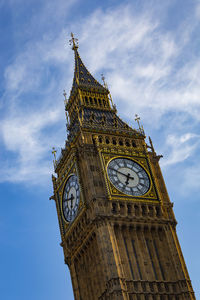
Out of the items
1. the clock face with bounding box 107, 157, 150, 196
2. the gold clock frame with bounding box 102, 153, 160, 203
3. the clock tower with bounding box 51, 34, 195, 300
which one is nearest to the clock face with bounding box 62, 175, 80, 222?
the clock tower with bounding box 51, 34, 195, 300

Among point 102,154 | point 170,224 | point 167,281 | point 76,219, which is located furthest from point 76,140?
point 167,281

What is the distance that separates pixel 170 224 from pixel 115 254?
8903mm

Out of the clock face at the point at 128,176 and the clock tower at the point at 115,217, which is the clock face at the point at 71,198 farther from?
the clock face at the point at 128,176

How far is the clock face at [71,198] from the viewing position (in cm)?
6906

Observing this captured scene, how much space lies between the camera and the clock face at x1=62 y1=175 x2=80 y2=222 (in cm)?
6906

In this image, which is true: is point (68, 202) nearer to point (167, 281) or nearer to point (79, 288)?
point (79, 288)

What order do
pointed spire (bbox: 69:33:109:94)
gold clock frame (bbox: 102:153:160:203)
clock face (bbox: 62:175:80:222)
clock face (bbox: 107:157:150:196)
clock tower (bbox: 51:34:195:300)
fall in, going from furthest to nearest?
pointed spire (bbox: 69:33:109:94)
clock face (bbox: 62:175:80:222)
clock face (bbox: 107:157:150:196)
gold clock frame (bbox: 102:153:160:203)
clock tower (bbox: 51:34:195:300)

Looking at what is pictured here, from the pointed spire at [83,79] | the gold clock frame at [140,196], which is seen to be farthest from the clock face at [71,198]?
the pointed spire at [83,79]

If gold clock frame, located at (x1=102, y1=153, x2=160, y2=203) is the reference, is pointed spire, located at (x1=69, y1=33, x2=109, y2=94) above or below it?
above

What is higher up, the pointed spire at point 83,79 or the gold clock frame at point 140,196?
the pointed spire at point 83,79

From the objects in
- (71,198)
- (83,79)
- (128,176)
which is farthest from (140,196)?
(83,79)

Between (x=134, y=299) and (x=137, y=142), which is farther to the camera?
(x=137, y=142)

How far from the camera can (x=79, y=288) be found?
67.7 metres

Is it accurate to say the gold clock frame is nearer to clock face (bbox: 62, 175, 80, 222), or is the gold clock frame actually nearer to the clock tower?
the clock tower
